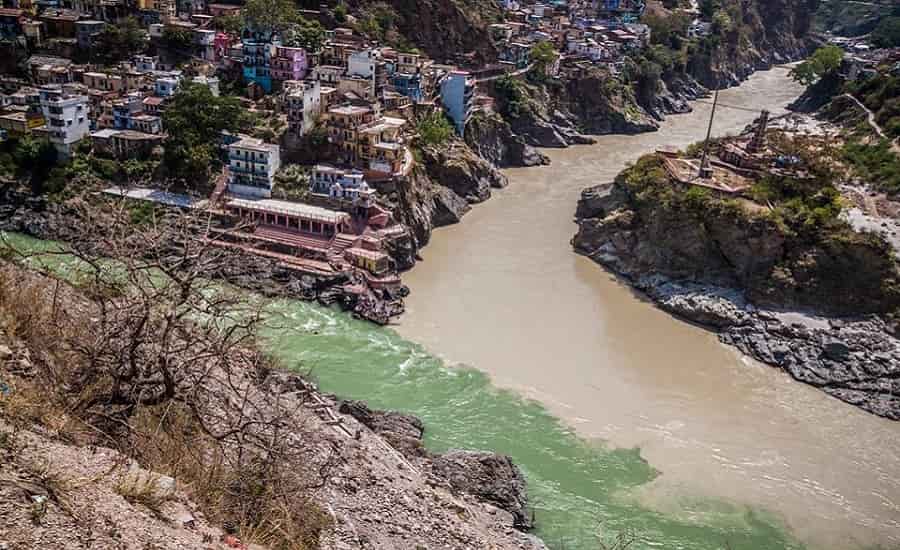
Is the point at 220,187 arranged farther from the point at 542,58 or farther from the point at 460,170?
the point at 542,58

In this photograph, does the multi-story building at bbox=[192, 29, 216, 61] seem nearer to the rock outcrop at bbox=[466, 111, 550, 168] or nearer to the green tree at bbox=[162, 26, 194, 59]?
the green tree at bbox=[162, 26, 194, 59]

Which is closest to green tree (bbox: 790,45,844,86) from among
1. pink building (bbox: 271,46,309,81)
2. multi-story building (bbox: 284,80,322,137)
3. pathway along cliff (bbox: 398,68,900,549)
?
Result: pathway along cliff (bbox: 398,68,900,549)


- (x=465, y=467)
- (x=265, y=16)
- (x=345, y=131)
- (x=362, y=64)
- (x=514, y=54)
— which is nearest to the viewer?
(x=465, y=467)

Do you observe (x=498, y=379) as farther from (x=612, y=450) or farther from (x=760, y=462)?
(x=760, y=462)

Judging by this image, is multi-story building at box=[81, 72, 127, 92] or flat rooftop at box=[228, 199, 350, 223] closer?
flat rooftop at box=[228, 199, 350, 223]

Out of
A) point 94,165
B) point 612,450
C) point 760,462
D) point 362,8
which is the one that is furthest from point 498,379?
point 362,8

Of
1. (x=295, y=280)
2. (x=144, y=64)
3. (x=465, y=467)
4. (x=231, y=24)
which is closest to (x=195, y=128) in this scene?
(x=144, y=64)
